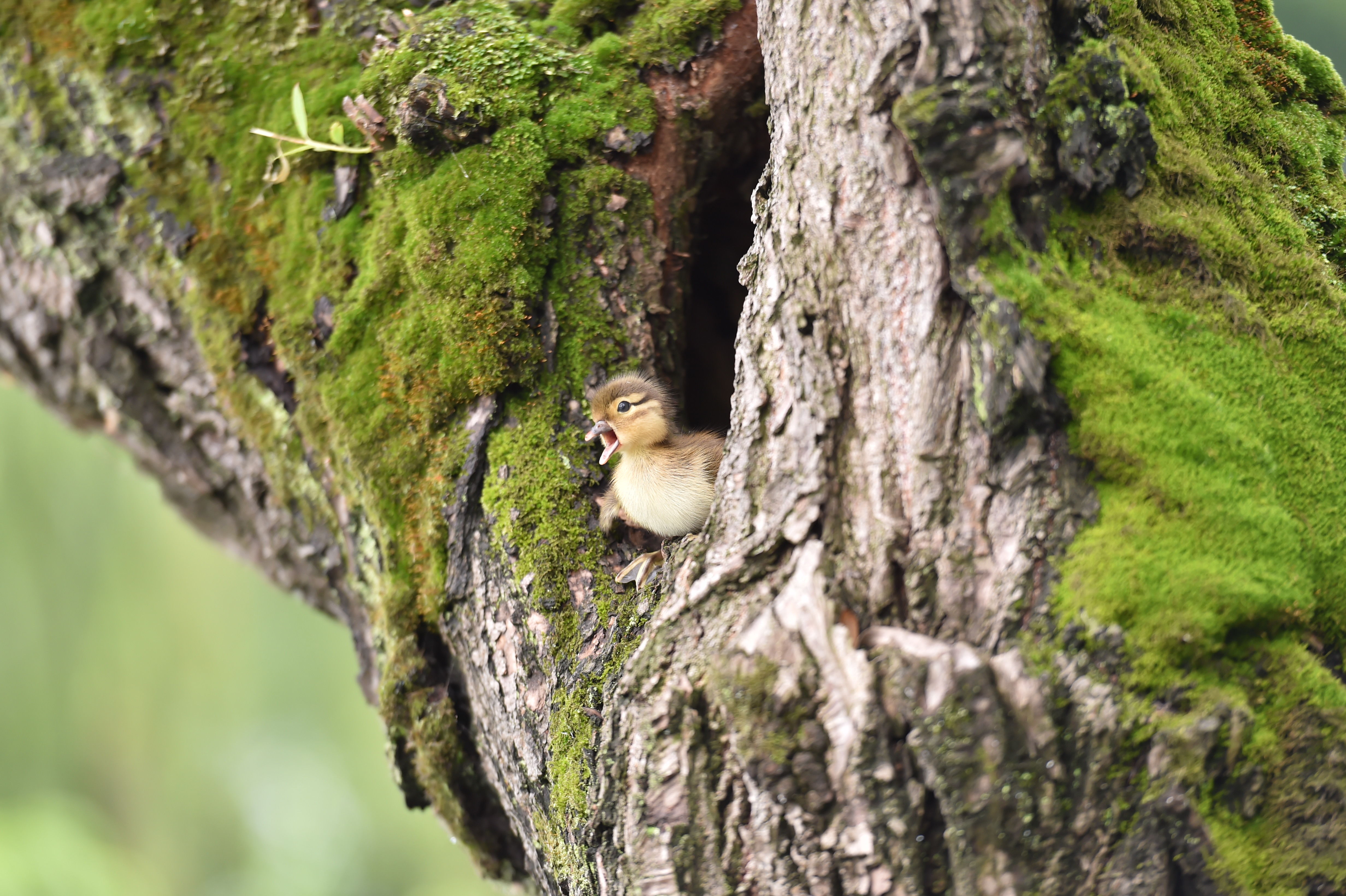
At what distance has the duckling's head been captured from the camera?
129 inches

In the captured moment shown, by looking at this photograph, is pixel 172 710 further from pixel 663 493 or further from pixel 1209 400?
pixel 1209 400

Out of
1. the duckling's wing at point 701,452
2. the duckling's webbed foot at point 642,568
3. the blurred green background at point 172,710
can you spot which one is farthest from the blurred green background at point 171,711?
the duckling's webbed foot at point 642,568

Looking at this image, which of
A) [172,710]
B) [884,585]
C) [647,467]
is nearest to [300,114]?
[647,467]

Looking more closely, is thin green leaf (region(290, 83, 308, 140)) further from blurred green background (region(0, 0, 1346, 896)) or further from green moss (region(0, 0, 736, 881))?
blurred green background (region(0, 0, 1346, 896))

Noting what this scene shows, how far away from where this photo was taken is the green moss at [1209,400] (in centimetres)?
202

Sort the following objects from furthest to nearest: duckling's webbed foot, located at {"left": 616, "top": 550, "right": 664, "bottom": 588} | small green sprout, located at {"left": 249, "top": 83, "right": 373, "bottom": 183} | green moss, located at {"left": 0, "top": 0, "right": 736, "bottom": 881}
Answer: small green sprout, located at {"left": 249, "top": 83, "right": 373, "bottom": 183}
green moss, located at {"left": 0, "top": 0, "right": 736, "bottom": 881}
duckling's webbed foot, located at {"left": 616, "top": 550, "right": 664, "bottom": 588}

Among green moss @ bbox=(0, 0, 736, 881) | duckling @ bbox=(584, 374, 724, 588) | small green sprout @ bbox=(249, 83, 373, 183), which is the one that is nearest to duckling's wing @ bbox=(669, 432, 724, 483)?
duckling @ bbox=(584, 374, 724, 588)

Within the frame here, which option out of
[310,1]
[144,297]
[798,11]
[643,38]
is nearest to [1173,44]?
[798,11]

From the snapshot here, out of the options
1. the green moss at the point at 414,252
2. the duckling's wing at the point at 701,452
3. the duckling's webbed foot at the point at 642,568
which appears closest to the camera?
the duckling's webbed foot at the point at 642,568

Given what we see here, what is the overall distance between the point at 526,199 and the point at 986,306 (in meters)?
1.78

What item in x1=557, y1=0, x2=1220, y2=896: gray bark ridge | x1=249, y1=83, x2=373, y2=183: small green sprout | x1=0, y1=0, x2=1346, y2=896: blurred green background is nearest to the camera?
x1=557, y1=0, x2=1220, y2=896: gray bark ridge

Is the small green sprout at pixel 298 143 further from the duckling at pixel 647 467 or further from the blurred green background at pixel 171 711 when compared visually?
the blurred green background at pixel 171 711

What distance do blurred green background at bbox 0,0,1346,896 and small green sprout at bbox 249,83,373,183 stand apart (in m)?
6.27

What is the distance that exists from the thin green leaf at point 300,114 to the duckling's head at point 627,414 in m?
1.60
